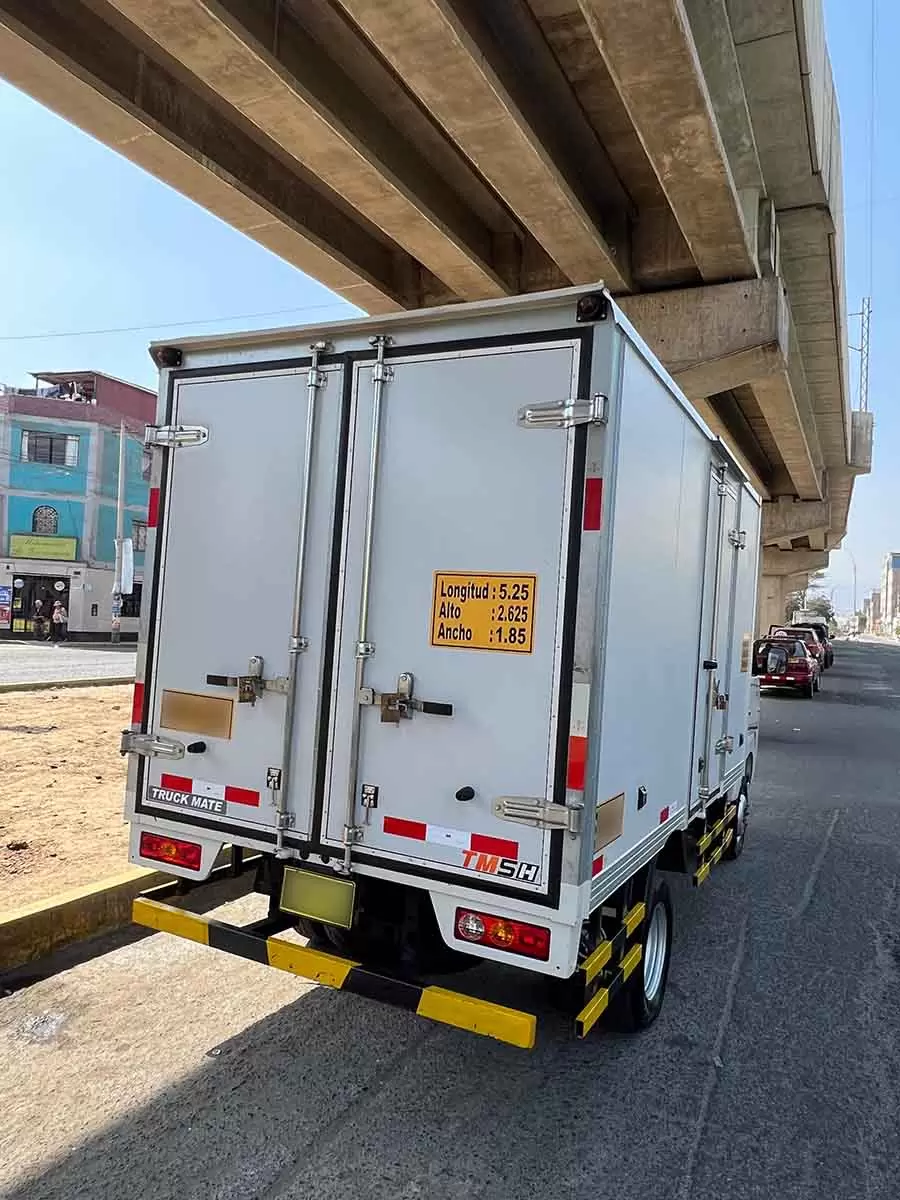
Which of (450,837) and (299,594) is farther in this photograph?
(299,594)

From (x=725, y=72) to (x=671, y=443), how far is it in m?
5.90

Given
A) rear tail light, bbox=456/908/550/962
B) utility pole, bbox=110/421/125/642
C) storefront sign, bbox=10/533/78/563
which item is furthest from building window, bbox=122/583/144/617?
rear tail light, bbox=456/908/550/962

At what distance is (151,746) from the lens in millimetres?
4152

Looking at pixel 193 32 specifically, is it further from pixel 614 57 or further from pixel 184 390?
pixel 184 390

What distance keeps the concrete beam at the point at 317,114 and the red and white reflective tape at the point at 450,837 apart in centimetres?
622

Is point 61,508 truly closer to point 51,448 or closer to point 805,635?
point 51,448

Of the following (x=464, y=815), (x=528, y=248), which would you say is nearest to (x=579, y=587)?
(x=464, y=815)

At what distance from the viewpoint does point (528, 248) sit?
12172mm

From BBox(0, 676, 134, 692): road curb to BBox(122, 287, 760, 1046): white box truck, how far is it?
42.6 ft

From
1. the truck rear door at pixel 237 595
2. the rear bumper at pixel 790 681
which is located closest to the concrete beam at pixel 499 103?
the truck rear door at pixel 237 595

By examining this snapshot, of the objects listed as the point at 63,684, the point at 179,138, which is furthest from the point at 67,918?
the point at 63,684

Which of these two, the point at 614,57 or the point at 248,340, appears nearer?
the point at 248,340

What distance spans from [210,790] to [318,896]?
0.73 meters

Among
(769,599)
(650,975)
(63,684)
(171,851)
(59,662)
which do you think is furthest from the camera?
(769,599)
